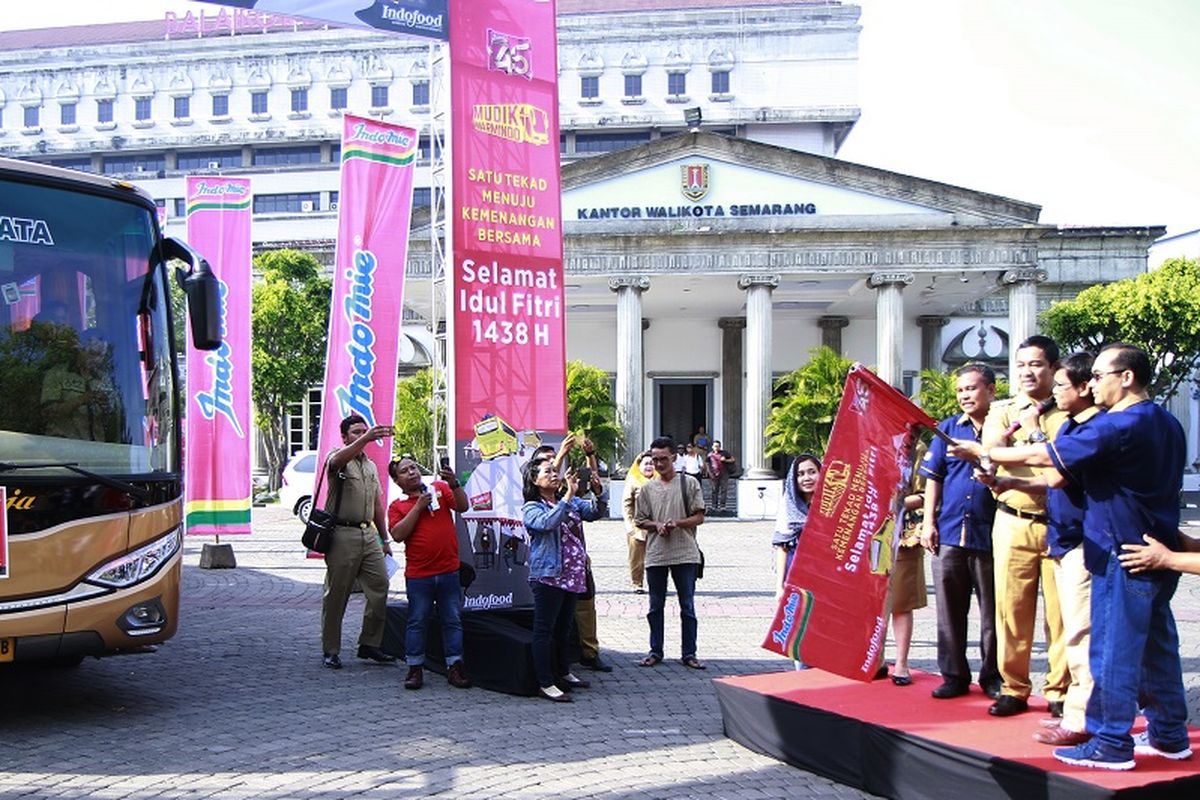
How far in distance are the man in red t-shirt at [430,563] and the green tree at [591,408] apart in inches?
705

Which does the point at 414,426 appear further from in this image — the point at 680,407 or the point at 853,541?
the point at 853,541

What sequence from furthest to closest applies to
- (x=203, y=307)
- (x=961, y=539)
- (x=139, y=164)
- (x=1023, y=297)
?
(x=139, y=164), (x=1023, y=297), (x=203, y=307), (x=961, y=539)

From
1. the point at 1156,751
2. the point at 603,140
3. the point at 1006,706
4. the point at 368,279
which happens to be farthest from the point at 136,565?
the point at 603,140

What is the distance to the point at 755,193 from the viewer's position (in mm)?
30703

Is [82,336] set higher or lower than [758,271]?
lower

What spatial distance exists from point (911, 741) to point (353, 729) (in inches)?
132

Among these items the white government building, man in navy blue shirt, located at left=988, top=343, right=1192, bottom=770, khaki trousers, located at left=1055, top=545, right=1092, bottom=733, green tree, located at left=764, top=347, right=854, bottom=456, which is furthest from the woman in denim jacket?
green tree, located at left=764, top=347, right=854, bottom=456

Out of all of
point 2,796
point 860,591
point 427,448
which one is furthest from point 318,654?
point 427,448

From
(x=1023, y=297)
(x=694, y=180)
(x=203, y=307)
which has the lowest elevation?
(x=203, y=307)

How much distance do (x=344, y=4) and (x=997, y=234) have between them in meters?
24.2

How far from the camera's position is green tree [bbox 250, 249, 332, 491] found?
114ft

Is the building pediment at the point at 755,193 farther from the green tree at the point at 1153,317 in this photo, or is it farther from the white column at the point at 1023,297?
the green tree at the point at 1153,317

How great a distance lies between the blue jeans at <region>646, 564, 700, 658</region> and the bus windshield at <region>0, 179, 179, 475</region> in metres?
3.61

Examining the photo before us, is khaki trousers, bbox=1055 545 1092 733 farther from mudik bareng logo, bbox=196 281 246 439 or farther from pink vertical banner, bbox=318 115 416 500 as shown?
mudik bareng logo, bbox=196 281 246 439
